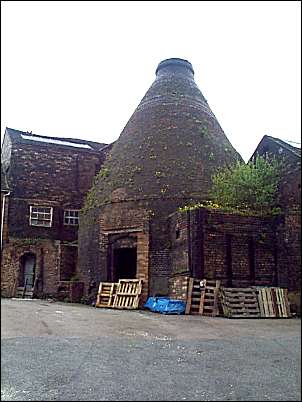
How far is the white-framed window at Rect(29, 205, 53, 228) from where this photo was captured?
916 inches

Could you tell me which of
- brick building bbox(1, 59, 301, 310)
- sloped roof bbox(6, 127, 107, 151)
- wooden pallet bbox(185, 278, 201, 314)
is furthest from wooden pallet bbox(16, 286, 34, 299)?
wooden pallet bbox(185, 278, 201, 314)

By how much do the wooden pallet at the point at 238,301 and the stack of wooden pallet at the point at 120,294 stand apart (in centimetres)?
350

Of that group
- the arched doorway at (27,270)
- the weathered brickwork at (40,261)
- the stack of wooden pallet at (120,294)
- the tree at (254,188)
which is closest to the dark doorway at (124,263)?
the stack of wooden pallet at (120,294)

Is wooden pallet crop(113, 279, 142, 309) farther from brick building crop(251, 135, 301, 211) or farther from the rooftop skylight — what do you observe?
the rooftop skylight

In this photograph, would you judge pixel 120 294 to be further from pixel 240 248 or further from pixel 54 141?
pixel 54 141

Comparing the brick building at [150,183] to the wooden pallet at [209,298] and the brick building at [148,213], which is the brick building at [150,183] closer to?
the brick building at [148,213]

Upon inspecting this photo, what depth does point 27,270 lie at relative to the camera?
21.6 metres

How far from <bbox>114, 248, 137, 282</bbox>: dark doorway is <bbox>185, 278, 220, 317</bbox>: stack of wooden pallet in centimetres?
470

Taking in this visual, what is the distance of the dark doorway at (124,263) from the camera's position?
17.6m

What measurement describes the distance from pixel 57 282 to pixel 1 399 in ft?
65.1

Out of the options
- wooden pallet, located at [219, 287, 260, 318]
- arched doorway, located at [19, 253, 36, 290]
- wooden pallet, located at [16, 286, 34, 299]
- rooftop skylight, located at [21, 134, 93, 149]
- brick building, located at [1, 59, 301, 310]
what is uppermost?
rooftop skylight, located at [21, 134, 93, 149]

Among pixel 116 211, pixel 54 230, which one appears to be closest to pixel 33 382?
pixel 116 211

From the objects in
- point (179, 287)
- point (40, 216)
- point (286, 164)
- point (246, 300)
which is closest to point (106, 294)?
point (179, 287)

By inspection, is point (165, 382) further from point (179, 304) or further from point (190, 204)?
point (190, 204)
